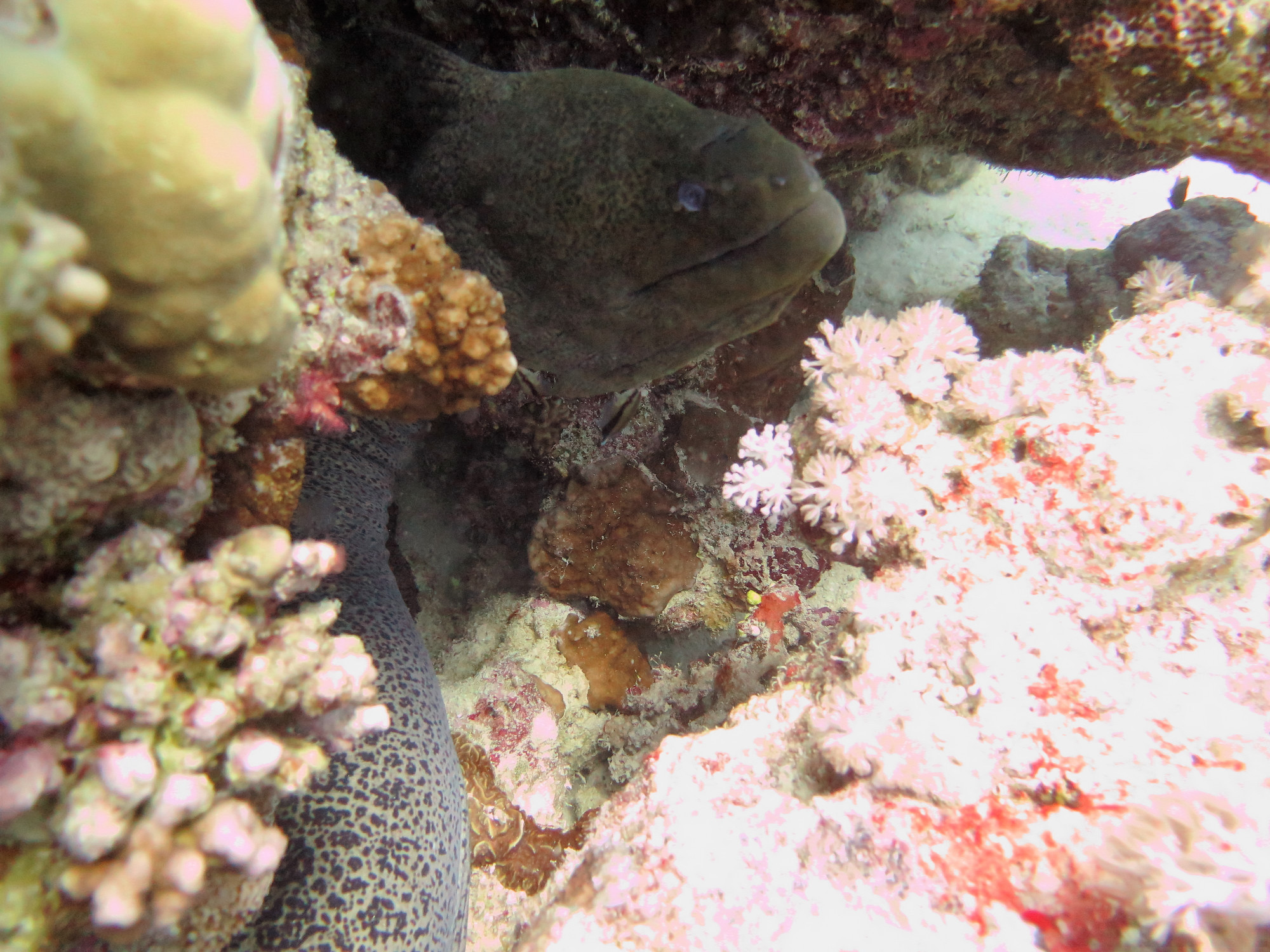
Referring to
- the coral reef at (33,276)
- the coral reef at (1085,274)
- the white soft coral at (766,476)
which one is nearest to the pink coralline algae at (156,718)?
the coral reef at (33,276)

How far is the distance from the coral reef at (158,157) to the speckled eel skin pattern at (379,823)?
1.65 metres

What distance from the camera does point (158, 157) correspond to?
2.97 feet

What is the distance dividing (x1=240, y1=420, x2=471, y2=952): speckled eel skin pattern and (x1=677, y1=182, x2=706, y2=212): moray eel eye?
2.05m

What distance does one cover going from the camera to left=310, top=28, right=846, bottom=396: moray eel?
6.11ft

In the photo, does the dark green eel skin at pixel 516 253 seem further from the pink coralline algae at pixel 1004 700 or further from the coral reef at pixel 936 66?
the pink coralline algae at pixel 1004 700

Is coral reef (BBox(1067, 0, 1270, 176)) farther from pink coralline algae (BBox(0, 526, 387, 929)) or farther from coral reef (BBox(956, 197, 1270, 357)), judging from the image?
pink coralline algae (BBox(0, 526, 387, 929))

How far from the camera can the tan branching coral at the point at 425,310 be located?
5.80ft

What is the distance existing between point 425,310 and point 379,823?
1.76 m

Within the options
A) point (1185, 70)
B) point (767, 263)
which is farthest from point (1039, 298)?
point (767, 263)

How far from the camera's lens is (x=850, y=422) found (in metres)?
2.50

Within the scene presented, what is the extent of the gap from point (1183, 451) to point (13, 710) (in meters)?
3.32

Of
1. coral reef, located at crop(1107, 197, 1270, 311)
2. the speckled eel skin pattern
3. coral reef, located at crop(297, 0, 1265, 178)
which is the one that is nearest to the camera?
the speckled eel skin pattern

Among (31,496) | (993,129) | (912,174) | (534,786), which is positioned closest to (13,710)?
(31,496)

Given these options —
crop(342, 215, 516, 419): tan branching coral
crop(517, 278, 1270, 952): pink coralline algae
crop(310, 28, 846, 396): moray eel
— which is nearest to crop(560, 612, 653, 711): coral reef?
crop(517, 278, 1270, 952): pink coralline algae
